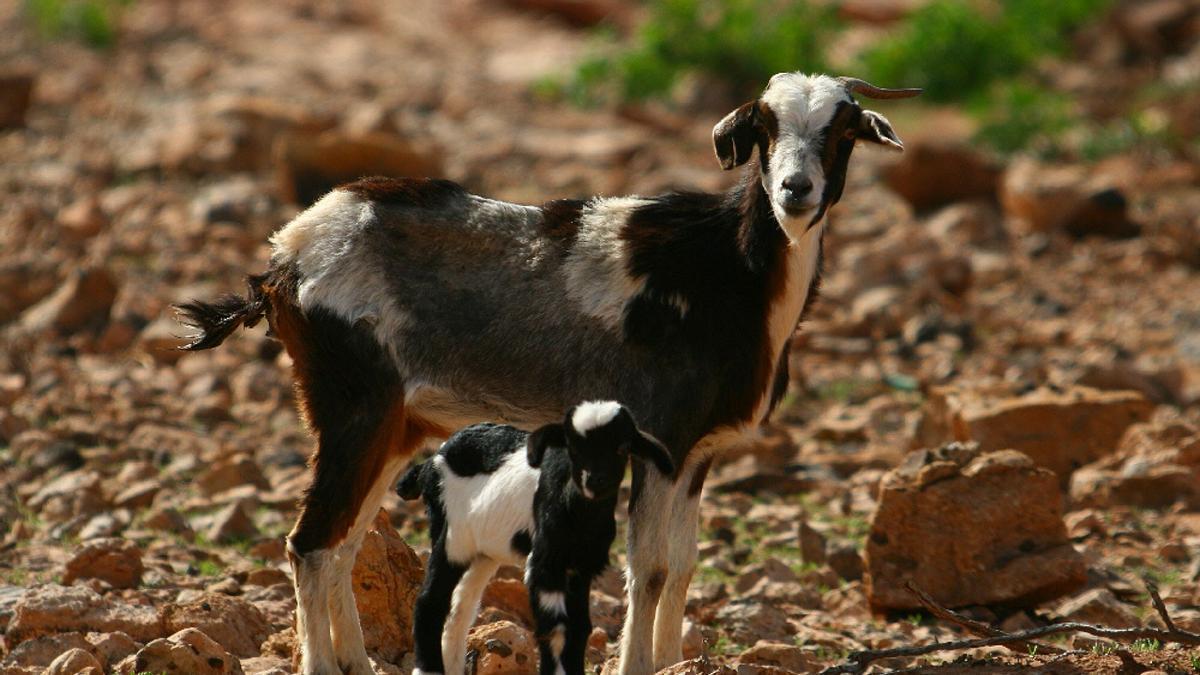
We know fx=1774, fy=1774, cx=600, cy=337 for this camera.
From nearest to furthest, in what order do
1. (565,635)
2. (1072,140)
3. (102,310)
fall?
(565,635) < (102,310) < (1072,140)

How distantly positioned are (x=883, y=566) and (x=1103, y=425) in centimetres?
279

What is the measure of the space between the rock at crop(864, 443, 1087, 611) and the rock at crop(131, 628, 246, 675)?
3198mm

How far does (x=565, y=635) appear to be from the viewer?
20.7 ft

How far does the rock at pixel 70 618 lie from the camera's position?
7.08 meters

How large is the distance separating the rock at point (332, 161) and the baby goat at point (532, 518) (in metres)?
8.76

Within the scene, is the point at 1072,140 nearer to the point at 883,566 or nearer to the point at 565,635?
the point at 883,566

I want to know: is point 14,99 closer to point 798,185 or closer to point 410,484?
point 410,484

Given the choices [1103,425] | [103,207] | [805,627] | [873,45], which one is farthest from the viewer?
[873,45]

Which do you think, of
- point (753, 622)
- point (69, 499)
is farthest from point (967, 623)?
point (69, 499)

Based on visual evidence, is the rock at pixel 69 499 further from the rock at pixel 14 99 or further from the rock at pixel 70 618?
the rock at pixel 14 99

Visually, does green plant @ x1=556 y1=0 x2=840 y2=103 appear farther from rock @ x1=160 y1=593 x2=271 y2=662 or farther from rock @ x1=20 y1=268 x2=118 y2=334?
rock @ x1=160 y1=593 x2=271 y2=662

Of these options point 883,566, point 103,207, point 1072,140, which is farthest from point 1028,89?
point 883,566

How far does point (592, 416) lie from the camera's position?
618 cm

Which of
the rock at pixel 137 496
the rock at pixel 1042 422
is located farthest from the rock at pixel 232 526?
the rock at pixel 1042 422
